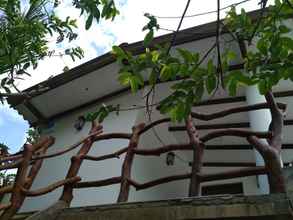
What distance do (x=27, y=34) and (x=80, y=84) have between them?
82.9 inches

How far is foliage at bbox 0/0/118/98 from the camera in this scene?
3031 millimetres

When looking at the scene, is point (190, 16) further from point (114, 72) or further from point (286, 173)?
point (114, 72)

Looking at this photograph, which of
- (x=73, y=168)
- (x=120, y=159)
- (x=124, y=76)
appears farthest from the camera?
(x=120, y=159)

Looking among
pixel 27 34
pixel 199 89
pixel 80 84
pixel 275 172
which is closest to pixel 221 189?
pixel 80 84

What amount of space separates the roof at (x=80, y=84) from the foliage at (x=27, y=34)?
1.06 metres

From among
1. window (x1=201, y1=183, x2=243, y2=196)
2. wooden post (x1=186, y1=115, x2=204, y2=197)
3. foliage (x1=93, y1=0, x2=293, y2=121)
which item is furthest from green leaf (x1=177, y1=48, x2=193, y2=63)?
window (x1=201, y1=183, x2=243, y2=196)

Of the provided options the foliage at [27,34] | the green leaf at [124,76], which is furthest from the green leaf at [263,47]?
the foliage at [27,34]

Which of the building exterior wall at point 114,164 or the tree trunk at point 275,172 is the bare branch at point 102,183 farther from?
the building exterior wall at point 114,164

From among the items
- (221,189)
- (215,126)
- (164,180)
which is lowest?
(164,180)

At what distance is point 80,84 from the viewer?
17.3ft

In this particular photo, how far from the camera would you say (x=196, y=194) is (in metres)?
2.20

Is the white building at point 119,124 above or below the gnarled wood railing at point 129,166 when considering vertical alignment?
above

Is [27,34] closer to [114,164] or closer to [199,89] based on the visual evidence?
[114,164]

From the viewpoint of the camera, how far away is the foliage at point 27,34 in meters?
3.03
